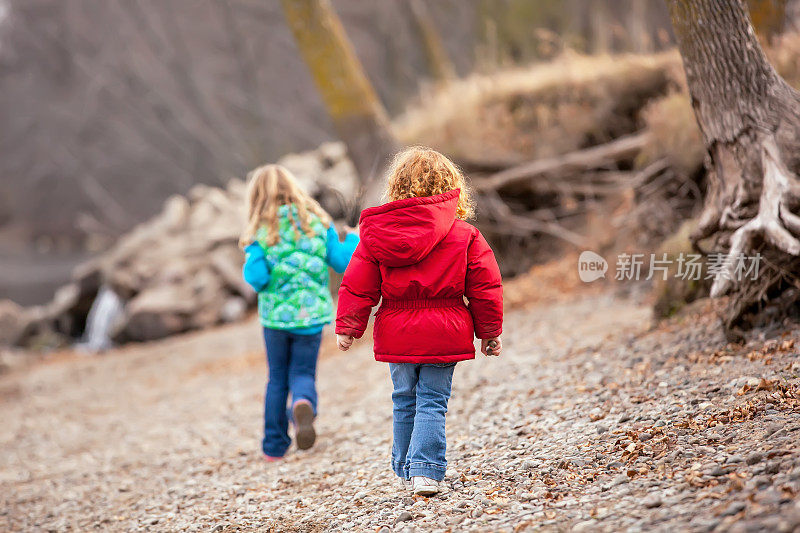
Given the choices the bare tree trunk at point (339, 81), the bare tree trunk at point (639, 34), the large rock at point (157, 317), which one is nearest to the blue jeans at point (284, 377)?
the bare tree trunk at point (339, 81)

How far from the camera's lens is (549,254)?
1005 cm

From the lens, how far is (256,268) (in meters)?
4.77

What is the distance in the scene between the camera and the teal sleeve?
4801 mm

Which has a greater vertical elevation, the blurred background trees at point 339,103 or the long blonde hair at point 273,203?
the blurred background trees at point 339,103

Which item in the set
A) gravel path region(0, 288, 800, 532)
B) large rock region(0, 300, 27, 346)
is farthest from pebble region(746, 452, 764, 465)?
large rock region(0, 300, 27, 346)

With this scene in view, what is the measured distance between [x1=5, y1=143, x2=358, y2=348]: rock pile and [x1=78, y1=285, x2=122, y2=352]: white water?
208 millimetres

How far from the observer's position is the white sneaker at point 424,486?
3.48 metres

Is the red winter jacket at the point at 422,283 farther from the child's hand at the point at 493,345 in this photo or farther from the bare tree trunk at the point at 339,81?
the bare tree trunk at the point at 339,81

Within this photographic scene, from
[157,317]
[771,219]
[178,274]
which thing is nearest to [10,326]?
[178,274]

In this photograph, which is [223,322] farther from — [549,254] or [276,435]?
[276,435]

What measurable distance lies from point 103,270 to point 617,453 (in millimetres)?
14559

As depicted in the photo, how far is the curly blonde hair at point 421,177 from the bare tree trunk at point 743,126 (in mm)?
1998

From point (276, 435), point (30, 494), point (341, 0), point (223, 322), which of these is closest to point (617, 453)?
point (276, 435)

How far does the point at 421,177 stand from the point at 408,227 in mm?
307
